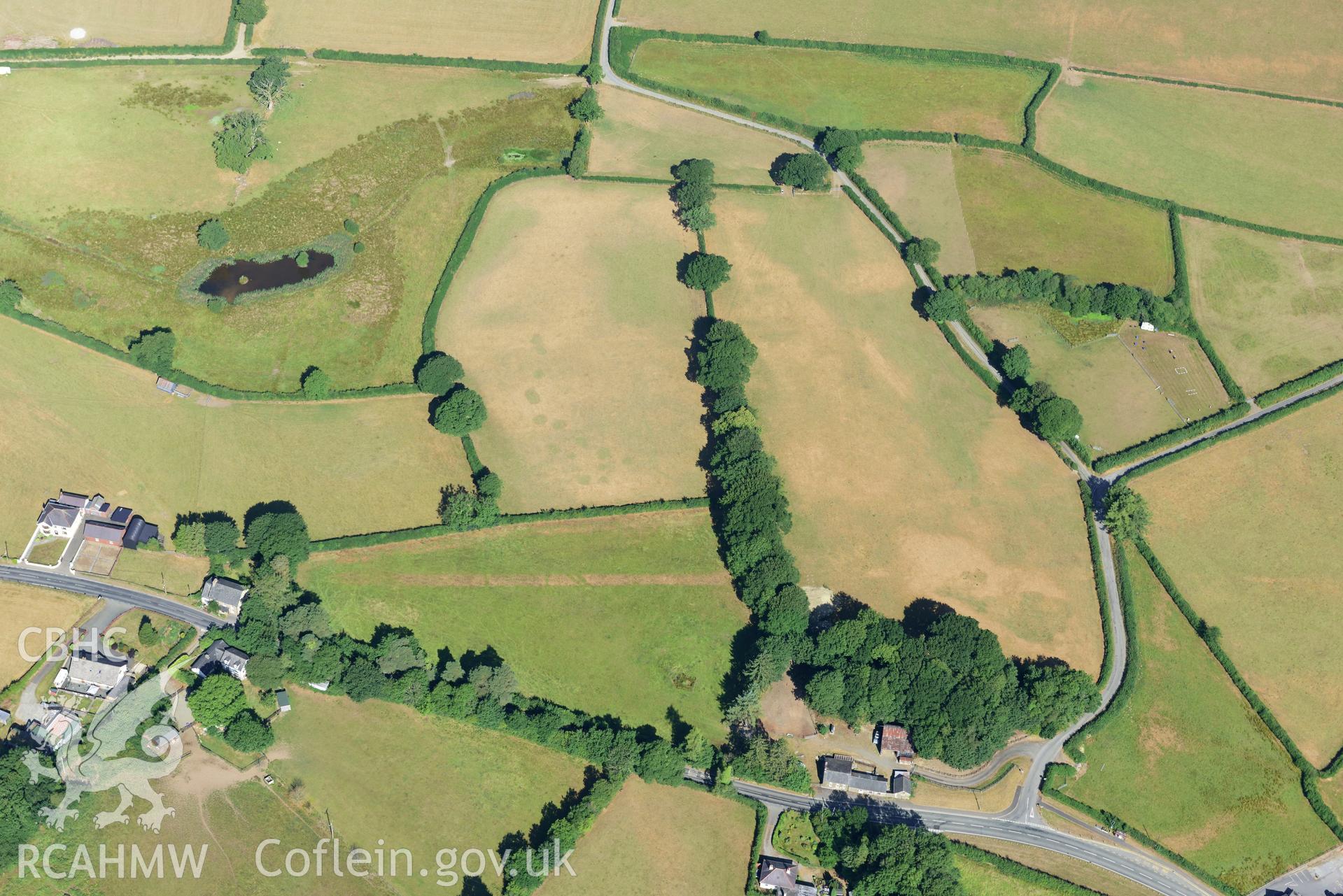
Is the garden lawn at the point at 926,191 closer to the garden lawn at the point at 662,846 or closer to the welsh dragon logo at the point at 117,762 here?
the garden lawn at the point at 662,846

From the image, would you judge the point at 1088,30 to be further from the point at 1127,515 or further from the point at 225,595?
the point at 225,595

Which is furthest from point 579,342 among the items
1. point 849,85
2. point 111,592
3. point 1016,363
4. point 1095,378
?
point 1095,378

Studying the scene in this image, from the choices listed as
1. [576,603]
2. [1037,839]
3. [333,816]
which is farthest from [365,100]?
[1037,839]

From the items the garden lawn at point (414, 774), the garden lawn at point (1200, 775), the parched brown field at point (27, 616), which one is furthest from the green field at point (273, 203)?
the garden lawn at point (1200, 775)

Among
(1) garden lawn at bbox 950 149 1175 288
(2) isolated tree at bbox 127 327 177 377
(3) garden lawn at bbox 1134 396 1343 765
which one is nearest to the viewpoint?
(3) garden lawn at bbox 1134 396 1343 765

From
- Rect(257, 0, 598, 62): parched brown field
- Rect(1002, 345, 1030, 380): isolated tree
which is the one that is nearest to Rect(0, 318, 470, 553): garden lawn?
Rect(257, 0, 598, 62): parched brown field

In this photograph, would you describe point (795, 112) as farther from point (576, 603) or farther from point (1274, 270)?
point (576, 603)

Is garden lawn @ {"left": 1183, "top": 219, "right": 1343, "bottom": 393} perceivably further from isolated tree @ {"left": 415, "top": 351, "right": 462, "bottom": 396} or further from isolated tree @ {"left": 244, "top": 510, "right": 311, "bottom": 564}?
isolated tree @ {"left": 244, "top": 510, "right": 311, "bottom": 564}
